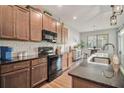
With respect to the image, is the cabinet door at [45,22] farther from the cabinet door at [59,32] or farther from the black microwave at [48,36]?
the cabinet door at [59,32]

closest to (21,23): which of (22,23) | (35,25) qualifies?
(22,23)

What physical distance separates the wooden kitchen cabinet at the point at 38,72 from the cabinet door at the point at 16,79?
184mm

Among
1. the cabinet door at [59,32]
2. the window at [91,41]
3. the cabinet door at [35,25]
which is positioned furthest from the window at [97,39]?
the cabinet door at [35,25]

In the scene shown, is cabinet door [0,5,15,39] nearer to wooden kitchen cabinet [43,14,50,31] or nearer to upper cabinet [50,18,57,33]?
wooden kitchen cabinet [43,14,50,31]

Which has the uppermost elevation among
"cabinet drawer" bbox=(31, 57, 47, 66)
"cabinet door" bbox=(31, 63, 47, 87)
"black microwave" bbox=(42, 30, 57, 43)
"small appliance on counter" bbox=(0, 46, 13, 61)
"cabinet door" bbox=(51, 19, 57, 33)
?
"cabinet door" bbox=(51, 19, 57, 33)

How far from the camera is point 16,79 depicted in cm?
215

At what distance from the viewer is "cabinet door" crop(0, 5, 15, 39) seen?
7.06 ft

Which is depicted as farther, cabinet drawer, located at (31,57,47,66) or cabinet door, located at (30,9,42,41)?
cabinet door, located at (30,9,42,41)

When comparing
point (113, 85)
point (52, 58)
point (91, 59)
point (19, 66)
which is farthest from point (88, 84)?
point (52, 58)

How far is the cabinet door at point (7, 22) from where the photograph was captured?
2.15 m

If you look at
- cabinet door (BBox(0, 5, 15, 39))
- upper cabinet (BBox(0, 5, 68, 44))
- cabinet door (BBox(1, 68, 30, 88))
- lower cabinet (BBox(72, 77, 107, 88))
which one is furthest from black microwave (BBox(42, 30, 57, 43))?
lower cabinet (BBox(72, 77, 107, 88))

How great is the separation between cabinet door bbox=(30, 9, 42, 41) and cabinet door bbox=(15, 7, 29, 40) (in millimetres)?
188

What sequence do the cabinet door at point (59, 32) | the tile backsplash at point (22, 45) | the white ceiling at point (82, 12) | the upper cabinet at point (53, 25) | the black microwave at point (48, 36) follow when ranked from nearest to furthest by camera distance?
the tile backsplash at point (22, 45)
the black microwave at point (48, 36)
the white ceiling at point (82, 12)
the upper cabinet at point (53, 25)
the cabinet door at point (59, 32)

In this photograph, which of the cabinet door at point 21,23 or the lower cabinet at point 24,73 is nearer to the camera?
the lower cabinet at point 24,73
